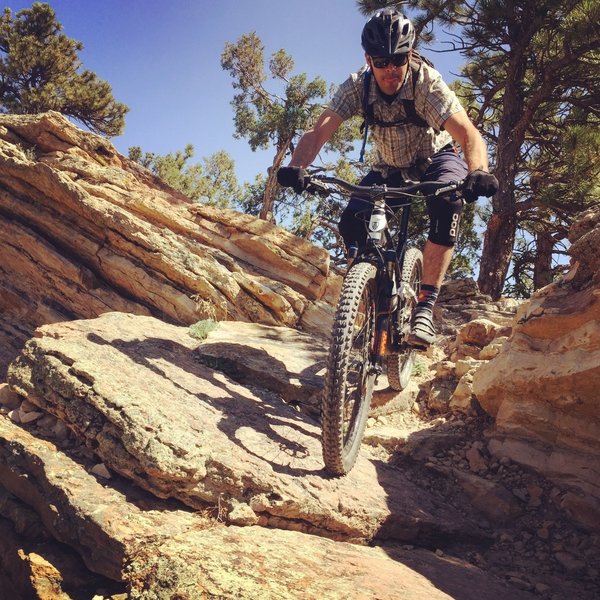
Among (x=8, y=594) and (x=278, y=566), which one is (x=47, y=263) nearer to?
(x=8, y=594)

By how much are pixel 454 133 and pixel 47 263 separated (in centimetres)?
745

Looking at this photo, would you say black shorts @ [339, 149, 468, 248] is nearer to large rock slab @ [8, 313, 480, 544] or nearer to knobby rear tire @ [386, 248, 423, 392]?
knobby rear tire @ [386, 248, 423, 392]

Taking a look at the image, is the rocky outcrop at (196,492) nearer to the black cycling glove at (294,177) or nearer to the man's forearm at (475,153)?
the black cycling glove at (294,177)

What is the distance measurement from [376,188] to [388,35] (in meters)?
1.18

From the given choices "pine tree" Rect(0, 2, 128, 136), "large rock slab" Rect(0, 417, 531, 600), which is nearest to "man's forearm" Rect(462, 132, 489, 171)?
"large rock slab" Rect(0, 417, 531, 600)

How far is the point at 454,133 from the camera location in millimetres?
3654

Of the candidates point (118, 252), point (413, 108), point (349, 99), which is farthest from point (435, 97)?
point (118, 252)

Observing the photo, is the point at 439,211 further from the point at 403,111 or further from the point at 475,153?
the point at 403,111

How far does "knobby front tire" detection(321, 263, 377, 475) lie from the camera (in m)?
2.89

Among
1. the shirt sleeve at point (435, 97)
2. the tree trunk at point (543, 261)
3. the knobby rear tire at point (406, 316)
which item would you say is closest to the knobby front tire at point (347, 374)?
the knobby rear tire at point (406, 316)

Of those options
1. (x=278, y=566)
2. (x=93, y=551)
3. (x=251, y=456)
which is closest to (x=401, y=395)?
(x=251, y=456)

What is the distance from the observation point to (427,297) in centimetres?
399

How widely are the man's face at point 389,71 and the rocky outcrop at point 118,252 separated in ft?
14.0

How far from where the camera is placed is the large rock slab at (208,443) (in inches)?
104
